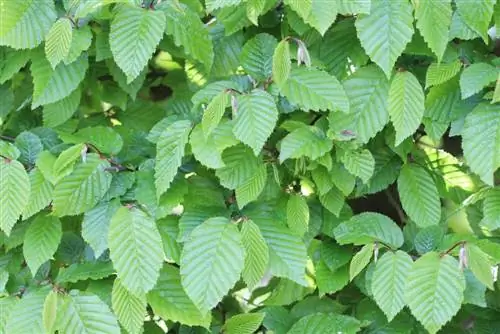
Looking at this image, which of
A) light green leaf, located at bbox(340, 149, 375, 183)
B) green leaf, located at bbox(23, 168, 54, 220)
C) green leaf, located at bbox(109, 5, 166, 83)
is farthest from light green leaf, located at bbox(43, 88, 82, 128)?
light green leaf, located at bbox(340, 149, 375, 183)

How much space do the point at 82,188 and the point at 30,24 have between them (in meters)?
0.36

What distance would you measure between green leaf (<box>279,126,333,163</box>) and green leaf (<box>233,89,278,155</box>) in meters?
0.09

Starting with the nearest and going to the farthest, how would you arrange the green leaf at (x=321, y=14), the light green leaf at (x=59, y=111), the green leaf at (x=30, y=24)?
the green leaf at (x=321, y=14) < the green leaf at (x=30, y=24) < the light green leaf at (x=59, y=111)

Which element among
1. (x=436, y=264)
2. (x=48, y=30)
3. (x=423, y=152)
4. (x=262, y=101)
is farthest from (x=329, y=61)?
(x=48, y=30)

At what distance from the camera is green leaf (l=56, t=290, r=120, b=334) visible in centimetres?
137

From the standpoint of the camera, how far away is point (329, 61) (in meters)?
1.52

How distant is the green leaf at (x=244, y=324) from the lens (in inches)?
60.2

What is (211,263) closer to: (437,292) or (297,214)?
(297,214)

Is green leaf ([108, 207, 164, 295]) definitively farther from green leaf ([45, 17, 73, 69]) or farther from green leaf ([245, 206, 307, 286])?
green leaf ([45, 17, 73, 69])

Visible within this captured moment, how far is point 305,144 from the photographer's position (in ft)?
4.61

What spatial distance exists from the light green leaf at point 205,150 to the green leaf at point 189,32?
22 cm

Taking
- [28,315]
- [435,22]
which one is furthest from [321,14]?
[28,315]

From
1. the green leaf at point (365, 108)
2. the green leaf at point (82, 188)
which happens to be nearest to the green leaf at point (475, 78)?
the green leaf at point (365, 108)

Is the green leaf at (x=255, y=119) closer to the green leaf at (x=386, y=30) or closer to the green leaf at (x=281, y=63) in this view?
the green leaf at (x=281, y=63)
